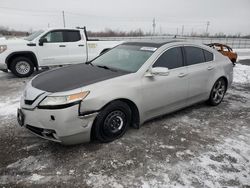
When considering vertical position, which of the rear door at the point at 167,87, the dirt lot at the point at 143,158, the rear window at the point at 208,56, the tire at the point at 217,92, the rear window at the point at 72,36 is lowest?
the dirt lot at the point at 143,158

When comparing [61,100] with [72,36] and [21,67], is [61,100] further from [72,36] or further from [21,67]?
[72,36]

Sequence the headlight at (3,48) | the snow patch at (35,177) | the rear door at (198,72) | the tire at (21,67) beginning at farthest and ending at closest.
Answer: the tire at (21,67)
the headlight at (3,48)
the rear door at (198,72)
the snow patch at (35,177)

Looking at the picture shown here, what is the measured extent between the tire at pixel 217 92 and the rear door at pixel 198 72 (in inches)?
10.5

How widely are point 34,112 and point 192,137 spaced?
8.60 ft

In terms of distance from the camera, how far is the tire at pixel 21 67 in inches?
320

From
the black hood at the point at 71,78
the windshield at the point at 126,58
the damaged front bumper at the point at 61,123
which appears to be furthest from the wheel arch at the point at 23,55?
the damaged front bumper at the point at 61,123

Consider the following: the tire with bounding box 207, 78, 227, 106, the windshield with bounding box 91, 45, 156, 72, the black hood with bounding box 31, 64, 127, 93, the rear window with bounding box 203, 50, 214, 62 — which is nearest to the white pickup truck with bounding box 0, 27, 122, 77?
the windshield with bounding box 91, 45, 156, 72

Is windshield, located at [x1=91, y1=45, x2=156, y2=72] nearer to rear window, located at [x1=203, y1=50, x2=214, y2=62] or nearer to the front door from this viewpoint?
rear window, located at [x1=203, y1=50, x2=214, y2=62]

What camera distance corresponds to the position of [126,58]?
432cm

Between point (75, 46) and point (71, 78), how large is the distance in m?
5.71

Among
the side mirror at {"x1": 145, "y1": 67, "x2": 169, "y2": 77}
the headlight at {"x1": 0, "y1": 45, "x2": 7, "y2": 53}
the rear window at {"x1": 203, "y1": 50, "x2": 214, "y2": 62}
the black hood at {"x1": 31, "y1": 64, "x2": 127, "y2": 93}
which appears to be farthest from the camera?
the headlight at {"x1": 0, "y1": 45, "x2": 7, "y2": 53}

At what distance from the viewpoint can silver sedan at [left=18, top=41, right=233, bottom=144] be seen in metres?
3.16

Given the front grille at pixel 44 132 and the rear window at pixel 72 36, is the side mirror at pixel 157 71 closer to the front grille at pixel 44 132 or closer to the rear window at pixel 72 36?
the front grille at pixel 44 132

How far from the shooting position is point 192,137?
3982 mm
